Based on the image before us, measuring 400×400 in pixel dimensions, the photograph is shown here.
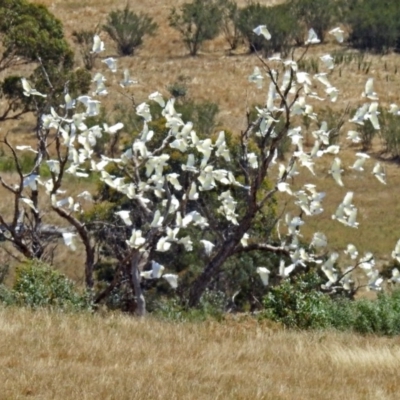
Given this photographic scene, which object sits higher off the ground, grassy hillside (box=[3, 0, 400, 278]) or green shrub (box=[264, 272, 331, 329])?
green shrub (box=[264, 272, 331, 329])

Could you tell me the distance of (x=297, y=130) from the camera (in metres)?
9.38

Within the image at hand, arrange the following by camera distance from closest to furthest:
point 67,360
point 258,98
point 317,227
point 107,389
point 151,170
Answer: point 107,389, point 67,360, point 151,170, point 317,227, point 258,98

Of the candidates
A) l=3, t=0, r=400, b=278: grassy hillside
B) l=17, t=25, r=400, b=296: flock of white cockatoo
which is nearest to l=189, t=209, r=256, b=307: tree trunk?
l=17, t=25, r=400, b=296: flock of white cockatoo

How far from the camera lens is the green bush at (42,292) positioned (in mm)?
8430

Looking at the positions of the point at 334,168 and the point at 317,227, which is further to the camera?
the point at 317,227

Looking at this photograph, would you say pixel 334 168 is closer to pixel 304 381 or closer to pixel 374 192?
pixel 304 381

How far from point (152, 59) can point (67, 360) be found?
4242 cm

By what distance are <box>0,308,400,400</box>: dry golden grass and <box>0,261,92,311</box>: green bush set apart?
2.50 feet

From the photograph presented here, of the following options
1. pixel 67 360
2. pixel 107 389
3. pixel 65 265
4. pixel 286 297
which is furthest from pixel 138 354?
pixel 65 265

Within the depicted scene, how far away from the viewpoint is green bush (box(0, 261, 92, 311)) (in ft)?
27.7

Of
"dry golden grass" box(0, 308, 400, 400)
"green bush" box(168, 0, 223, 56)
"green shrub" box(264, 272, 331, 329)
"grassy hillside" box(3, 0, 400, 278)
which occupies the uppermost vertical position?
"dry golden grass" box(0, 308, 400, 400)

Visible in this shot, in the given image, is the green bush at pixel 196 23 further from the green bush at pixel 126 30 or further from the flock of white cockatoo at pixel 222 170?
the flock of white cockatoo at pixel 222 170

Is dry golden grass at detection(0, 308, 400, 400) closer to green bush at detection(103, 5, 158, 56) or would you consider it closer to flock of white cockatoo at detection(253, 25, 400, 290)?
flock of white cockatoo at detection(253, 25, 400, 290)

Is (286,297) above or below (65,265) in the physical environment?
above
